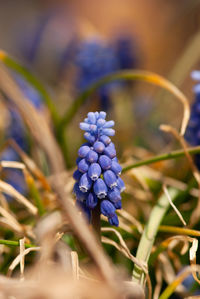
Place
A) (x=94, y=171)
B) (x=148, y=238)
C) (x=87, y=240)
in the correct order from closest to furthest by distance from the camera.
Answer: (x=87, y=240) < (x=94, y=171) < (x=148, y=238)

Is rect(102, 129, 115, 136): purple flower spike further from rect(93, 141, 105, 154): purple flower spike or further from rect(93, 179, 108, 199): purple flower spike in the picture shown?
rect(93, 179, 108, 199): purple flower spike

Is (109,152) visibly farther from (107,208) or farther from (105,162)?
(107,208)

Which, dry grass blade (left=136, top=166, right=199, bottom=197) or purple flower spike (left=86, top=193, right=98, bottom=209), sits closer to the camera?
purple flower spike (left=86, top=193, right=98, bottom=209)

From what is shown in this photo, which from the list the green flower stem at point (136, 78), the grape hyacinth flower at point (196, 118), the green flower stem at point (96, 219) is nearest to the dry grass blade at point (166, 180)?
the grape hyacinth flower at point (196, 118)

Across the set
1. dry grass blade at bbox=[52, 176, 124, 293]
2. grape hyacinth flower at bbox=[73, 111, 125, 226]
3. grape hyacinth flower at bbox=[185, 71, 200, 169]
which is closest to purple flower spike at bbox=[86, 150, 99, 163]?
grape hyacinth flower at bbox=[73, 111, 125, 226]

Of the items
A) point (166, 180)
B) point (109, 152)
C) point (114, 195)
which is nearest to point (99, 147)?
point (109, 152)

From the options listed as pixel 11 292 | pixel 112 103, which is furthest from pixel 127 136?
pixel 11 292

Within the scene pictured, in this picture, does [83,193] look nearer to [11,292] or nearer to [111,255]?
[11,292]

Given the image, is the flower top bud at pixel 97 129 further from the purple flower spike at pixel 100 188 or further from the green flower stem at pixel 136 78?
the green flower stem at pixel 136 78
